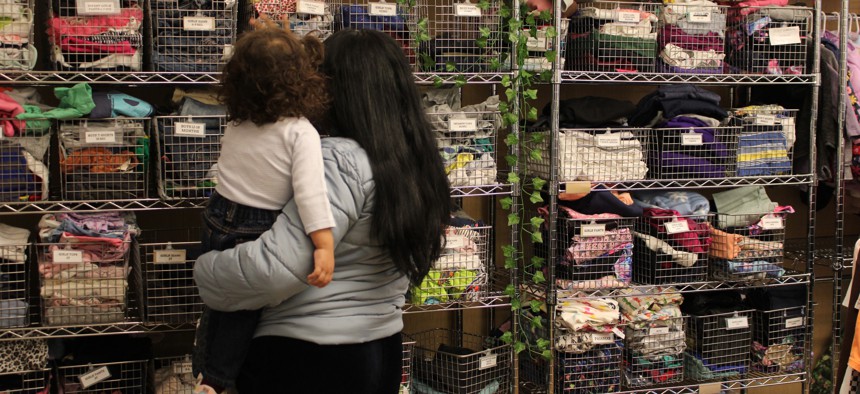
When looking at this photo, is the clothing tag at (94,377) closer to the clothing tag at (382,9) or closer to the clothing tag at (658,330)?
the clothing tag at (382,9)

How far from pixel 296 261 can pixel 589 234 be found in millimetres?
1803

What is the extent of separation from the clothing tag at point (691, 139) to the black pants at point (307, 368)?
6.57ft

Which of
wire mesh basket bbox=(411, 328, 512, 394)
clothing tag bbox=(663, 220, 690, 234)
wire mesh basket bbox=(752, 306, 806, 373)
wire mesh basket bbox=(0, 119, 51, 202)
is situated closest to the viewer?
wire mesh basket bbox=(0, 119, 51, 202)

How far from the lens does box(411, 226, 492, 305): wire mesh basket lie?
10.5 ft

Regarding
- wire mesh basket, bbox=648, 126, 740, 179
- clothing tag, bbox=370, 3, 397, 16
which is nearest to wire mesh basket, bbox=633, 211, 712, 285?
wire mesh basket, bbox=648, 126, 740, 179

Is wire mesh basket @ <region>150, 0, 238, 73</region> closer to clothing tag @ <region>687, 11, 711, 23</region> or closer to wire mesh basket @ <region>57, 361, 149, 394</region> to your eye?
wire mesh basket @ <region>57, 361, 149, 394</region>

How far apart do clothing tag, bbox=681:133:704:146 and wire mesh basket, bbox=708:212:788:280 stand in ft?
1.14

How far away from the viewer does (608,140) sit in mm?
3391

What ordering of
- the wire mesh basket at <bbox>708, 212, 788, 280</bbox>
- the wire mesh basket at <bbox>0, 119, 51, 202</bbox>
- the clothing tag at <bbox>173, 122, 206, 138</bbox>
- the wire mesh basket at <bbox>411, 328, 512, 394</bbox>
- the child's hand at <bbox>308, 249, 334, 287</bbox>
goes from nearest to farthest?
the child's hand at <bbox>308, 249, 334, 287</bbox>
the wire mesh basket at <bbox>0, 119, 51, 202</bbox>
the clothing tag at <bbox>173, 122, 206, 138</bbox>
the wire mesh basket at <bbox>411, 328, 512, 394</bbox>
the wire mesh basket at <bbox>708, 212, 788, 280</bbox>

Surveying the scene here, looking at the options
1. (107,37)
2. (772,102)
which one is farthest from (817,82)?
(107,37)

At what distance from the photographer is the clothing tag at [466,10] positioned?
313 centimetres

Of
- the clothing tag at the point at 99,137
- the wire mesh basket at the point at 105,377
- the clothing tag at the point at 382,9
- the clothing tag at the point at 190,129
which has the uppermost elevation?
the clothing tag at the point at 382,9

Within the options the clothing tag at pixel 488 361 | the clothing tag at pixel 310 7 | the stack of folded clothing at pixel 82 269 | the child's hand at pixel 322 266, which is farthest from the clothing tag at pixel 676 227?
the stack of folded clothing at pixel 82 269

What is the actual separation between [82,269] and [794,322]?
3.00 m
